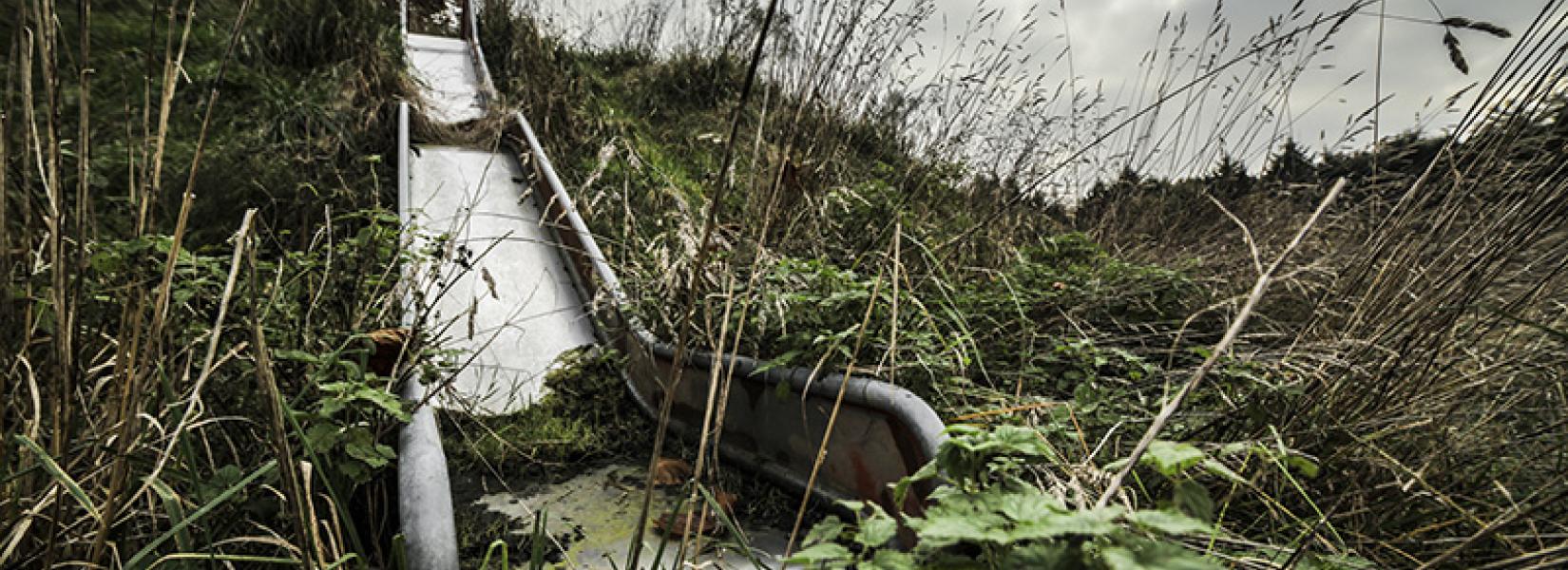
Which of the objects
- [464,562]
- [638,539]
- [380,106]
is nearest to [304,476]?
[638,539]

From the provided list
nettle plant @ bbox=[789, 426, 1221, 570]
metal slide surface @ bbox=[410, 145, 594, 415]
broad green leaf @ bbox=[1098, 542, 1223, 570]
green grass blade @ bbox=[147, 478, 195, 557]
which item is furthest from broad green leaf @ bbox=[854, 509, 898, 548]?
metal slide surface @ bbox=[410, 145, 594, 415]

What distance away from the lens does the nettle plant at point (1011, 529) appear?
2.01ft

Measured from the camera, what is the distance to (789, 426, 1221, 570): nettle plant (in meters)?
0.61

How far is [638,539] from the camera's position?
86 cm

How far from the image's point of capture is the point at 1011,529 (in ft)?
2.44

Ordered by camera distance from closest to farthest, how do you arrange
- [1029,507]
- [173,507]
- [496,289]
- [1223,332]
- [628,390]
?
[1029,507] → [173,507] → [1223,332] → [628,390] → [496,289]

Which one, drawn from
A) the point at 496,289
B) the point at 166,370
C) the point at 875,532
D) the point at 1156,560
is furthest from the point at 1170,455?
the point at 496,289

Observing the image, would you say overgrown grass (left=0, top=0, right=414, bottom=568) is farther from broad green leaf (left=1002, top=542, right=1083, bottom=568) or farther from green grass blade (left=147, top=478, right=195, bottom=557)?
broad green leaf (left=1002, top=542, right=1083, bottom=568)

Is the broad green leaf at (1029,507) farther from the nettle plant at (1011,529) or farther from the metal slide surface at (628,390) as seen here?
the metal slide surface at (628,390)

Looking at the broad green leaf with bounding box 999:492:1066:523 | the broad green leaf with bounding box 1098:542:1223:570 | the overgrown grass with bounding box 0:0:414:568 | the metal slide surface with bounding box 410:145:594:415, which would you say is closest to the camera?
the broad green leaf with bounding box 1098:542:1223:570

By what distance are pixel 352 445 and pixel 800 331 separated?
40.3 inches

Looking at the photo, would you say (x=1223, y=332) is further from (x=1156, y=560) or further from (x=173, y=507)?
(x=173, y=507)

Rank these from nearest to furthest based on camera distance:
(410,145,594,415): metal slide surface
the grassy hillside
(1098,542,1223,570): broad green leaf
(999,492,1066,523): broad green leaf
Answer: (1098,542,1223,570): broad green leaf < (999,492,1066,523): broad green leaf < the grassy hillside < (410,145,594,415): metal slide surface

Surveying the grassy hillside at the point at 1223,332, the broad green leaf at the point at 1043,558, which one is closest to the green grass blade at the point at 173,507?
the grassy hillside at the point at 1223,332
